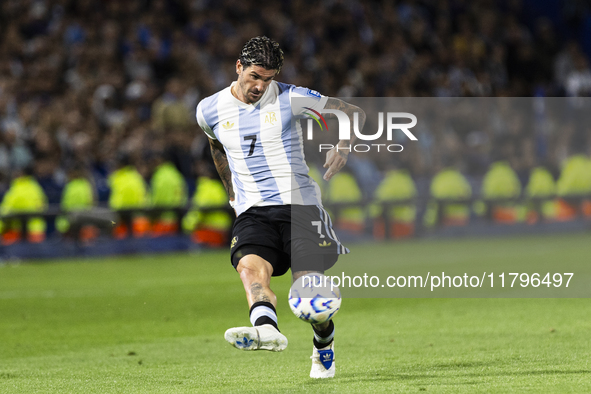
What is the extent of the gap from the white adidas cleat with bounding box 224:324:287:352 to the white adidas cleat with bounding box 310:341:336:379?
93 cm

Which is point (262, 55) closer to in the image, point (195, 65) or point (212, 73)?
Answer: point (195, 65)

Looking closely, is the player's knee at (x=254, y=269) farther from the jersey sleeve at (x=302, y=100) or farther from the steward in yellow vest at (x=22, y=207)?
the steward in yellow vest at (x=22, y=207)

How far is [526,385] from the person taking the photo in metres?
5.36

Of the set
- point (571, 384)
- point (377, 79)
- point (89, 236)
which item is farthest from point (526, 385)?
point (377, 79)

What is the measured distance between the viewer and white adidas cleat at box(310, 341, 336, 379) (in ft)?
19.5

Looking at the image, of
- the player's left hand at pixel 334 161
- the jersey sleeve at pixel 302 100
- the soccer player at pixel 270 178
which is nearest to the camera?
the soccer player at pixel 270 178

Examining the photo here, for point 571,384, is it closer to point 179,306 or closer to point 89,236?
point 179,306

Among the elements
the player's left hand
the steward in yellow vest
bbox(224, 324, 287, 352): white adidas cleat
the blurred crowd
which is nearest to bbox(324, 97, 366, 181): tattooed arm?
the player's left hand

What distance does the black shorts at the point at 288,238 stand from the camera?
5.66 meters

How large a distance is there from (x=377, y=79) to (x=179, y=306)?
1234 centimetres

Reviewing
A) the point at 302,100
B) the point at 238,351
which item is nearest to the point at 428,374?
the point at 302,100

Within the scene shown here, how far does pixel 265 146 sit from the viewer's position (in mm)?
5984

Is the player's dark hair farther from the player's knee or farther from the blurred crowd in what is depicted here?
the blurred crowd

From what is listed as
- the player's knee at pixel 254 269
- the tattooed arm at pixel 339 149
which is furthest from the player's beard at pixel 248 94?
the player's knee at pixel 254 269
